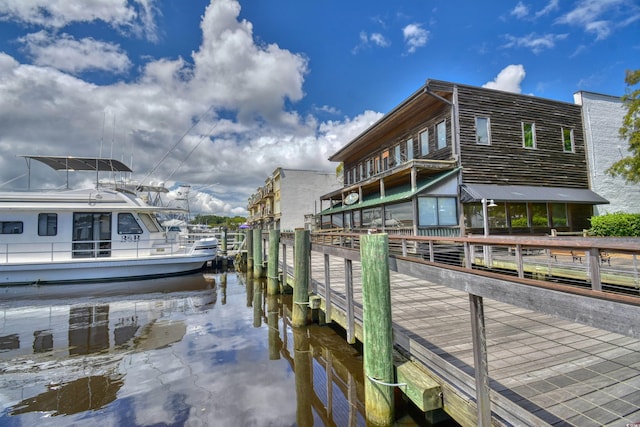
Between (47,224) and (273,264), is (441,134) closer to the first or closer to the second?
(273,264)

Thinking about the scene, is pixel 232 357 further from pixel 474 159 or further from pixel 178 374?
pixel 474 159

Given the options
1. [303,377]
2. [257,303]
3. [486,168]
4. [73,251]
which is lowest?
[303,377]

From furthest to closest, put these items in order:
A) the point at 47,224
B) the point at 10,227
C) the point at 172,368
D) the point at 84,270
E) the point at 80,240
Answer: the point at 80,240 → the point at 47,224 → the point at 84,270 → the point at 10,227 → the point at 172,368

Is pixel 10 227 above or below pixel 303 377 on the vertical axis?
above

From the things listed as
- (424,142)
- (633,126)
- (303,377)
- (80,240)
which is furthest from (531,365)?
(80,240)

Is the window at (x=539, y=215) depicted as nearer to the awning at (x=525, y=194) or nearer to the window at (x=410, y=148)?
the awning at (x=525, y=194)

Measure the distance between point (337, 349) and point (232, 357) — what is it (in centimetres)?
220

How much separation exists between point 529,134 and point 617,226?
5.06 metres

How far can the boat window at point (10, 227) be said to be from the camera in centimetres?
1327

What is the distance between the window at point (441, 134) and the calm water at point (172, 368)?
957 cm

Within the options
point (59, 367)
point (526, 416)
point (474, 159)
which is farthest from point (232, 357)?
point (474, 159)

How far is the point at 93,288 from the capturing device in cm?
1267

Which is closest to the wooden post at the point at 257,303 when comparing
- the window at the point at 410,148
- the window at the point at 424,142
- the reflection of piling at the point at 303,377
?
the reflection of piling at the point at 303,377

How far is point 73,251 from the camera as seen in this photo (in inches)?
516
